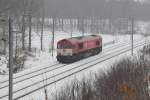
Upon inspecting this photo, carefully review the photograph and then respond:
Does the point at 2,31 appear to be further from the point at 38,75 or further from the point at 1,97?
the point at 1,97

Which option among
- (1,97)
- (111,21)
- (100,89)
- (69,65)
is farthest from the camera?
(111,21)

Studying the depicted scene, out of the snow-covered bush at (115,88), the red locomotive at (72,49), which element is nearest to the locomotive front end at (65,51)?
the red locomotive at (72,49)

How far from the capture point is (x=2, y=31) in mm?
44812

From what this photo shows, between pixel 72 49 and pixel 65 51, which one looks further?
pixel 65 51

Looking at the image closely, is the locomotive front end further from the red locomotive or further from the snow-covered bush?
the snow-covered bush

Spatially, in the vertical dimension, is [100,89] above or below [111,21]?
below

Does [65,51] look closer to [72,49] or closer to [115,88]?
[72,49]

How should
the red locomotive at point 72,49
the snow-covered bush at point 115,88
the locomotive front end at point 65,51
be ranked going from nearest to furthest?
the snow-covered bush at point 115,88, the locomotive front end at point 65,51, the red locomotive at point 72,49

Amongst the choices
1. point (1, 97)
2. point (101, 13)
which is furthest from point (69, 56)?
point (101, 13)

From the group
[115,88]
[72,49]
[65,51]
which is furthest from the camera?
[65,51]

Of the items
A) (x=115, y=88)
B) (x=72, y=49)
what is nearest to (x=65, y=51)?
(x=72, y=49)

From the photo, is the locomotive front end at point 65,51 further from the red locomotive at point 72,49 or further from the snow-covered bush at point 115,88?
the snow-covered bush at point 115,88

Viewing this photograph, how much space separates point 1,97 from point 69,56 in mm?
17031

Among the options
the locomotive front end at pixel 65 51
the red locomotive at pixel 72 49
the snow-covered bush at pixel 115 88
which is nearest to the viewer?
the snow-covered bush at pixel 115 88
